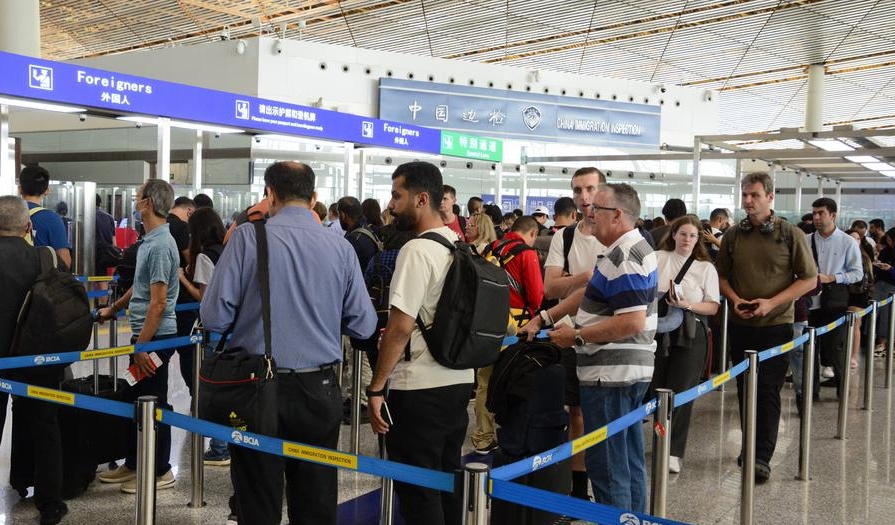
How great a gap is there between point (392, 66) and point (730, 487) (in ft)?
53.8

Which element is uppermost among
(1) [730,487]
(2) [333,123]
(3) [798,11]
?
(3) [798,11]

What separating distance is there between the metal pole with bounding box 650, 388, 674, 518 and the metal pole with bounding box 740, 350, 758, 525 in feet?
2.98

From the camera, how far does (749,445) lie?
4.25 meters

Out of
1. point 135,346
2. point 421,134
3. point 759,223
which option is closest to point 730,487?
point 759,223

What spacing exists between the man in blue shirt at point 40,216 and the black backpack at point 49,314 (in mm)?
2033

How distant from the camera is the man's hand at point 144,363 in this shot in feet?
14.3

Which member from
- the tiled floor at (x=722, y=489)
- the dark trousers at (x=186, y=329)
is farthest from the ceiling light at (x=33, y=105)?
the dark trousers at (x=186, y=329)

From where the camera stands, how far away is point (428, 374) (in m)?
3.11

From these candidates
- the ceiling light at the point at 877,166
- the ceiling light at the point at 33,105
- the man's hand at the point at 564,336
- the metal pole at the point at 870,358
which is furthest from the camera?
the ceiling light at the point at 877,166

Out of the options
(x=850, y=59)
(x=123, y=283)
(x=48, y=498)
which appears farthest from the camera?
(x=850, y=59)

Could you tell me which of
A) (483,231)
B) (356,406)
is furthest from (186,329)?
(483,231)

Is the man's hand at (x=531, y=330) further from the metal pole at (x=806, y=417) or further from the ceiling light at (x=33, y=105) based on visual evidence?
the ceiling light at (x=33, y=105)

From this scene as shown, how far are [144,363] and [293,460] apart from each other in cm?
160

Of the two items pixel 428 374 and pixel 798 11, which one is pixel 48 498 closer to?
pixel 428 374
